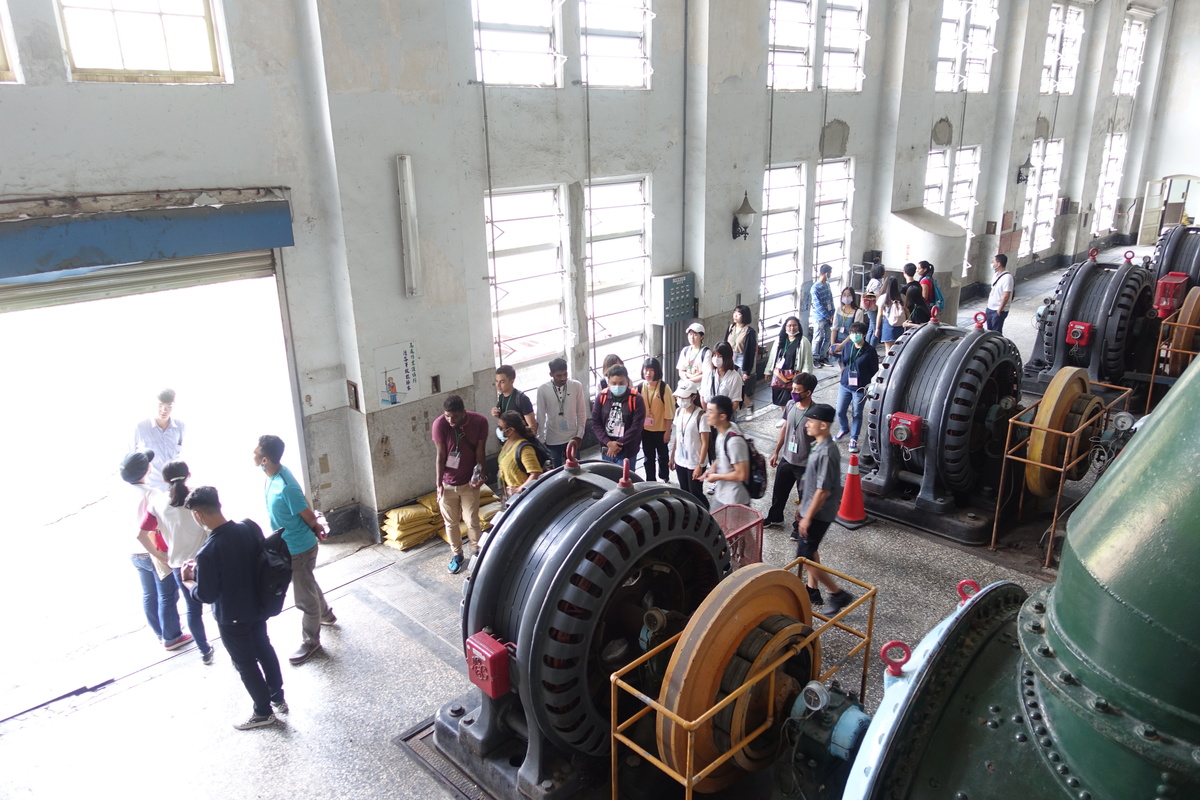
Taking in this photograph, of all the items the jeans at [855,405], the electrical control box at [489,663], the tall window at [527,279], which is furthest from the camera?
Result: the jeans at [855,405]

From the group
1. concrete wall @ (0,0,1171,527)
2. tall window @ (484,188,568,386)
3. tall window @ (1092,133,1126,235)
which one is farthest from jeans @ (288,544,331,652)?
tall window @ (1092,133,1126,235)

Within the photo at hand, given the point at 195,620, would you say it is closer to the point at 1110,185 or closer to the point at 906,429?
the point at 906,429

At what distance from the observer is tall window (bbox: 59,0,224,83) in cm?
575

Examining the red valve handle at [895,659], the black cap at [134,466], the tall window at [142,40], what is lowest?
the black cap at [134,466]

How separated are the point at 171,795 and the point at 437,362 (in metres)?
4.33

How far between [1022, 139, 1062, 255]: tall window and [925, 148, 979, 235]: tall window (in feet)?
8.28

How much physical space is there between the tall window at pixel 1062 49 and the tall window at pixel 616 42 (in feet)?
42.8

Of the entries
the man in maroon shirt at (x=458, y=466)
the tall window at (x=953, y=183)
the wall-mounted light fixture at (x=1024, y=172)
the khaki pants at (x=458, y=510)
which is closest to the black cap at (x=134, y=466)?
the man in maroon shirt at (x=458, y=466)

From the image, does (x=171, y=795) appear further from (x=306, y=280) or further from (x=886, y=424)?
(x=886, y=424)

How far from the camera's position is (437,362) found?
797 centimetres

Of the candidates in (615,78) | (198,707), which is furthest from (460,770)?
(615,78)

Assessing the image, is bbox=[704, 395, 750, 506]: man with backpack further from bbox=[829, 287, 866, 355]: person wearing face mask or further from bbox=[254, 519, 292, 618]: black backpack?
bbox=[829, 287, 866, 355]: person wearing face mask

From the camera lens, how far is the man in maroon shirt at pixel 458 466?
22.7 feet

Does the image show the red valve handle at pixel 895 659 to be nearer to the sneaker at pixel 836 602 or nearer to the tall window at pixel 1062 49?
the sneaker at pixel 836 602
